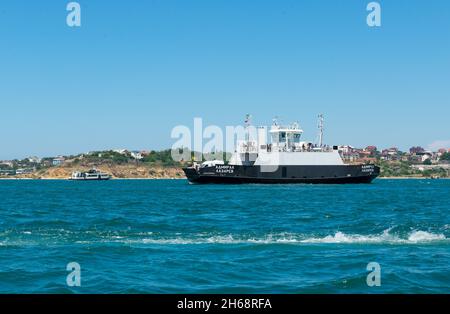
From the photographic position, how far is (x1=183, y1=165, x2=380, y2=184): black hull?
355 ft

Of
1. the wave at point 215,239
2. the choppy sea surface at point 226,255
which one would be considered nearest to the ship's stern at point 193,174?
the choppy sea surface at point 226,255

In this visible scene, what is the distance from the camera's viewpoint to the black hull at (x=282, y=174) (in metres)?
108

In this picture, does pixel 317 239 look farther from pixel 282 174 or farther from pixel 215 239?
pixel 282 174

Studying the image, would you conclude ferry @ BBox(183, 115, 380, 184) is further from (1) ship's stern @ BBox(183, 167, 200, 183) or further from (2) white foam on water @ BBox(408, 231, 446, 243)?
(2) white foam on water @ BBox(408, 231, 446, 243)

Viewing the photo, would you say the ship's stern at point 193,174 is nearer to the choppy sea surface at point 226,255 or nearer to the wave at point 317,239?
the choppy sea surface at point 226,255

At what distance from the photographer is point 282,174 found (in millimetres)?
108938

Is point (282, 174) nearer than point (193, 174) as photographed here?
Yes

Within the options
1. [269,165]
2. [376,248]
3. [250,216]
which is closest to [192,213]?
[250,216]

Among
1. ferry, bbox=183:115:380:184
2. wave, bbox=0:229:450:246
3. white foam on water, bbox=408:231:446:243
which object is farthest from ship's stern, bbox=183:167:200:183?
white foam on water, bbox=408:231:446:243

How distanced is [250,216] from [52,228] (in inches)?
487

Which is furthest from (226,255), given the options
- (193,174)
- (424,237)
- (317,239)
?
(193,174)

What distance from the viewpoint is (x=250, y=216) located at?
37.1m

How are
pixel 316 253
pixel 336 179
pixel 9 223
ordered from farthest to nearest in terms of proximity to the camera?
1. pixel 336 179
2. pixel 9 223
3. pixel 316 253
